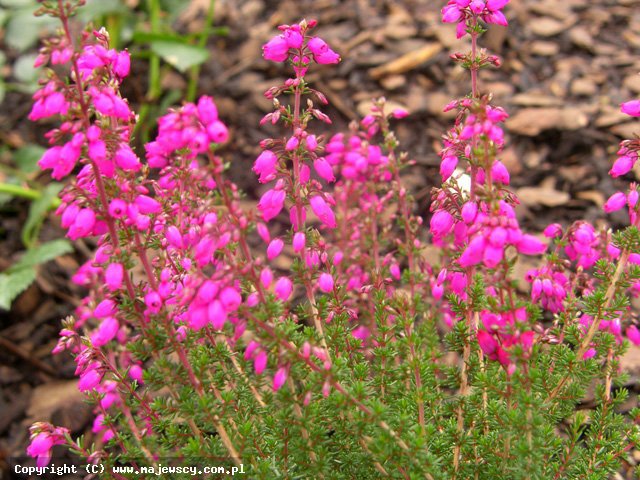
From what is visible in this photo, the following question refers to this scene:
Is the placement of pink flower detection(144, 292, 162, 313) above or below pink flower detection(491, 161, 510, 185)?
below

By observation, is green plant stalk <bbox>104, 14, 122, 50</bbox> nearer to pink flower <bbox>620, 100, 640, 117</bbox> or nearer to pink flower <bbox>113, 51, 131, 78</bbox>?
pink flower <bbox>113, 51, 131, 78</bbox>

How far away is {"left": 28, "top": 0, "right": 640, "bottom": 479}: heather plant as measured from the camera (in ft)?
6.77

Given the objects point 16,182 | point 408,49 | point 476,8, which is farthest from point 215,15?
point 476,8

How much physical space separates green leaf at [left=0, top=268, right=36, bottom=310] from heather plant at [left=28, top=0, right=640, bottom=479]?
73.3 inches

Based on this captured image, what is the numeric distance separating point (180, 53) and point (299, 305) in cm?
399

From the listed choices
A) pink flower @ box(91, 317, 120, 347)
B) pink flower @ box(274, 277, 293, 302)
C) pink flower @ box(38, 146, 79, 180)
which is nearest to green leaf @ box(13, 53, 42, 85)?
pink flower @ box(38, 146, 79, 180)

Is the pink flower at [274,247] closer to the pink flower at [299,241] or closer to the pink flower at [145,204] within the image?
the pink flower at [299,241]

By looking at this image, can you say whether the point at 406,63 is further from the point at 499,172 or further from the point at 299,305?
the point at 299,305

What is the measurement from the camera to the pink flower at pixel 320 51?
8.18 feet

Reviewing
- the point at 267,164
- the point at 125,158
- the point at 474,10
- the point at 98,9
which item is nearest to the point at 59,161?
the point at 125,158

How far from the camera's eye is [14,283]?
458cm

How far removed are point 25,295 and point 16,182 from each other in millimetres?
1311

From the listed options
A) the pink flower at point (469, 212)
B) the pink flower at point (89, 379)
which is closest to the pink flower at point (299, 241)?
the pink flower at point (469, 212)

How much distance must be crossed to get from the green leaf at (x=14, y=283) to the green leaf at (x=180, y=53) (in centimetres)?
223
